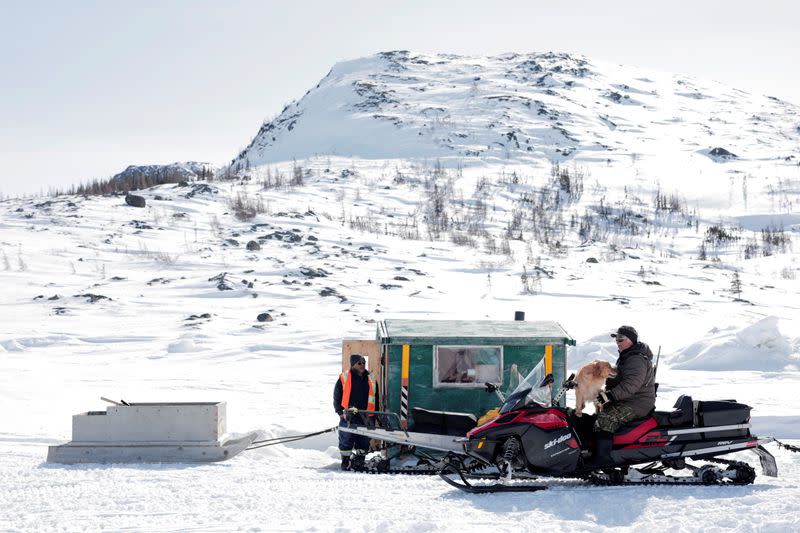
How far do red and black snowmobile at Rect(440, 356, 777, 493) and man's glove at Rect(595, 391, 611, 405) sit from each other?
171 millimetres

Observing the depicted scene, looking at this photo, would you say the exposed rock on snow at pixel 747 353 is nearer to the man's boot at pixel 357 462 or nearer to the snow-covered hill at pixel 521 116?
the man's boot at pixel 357 462

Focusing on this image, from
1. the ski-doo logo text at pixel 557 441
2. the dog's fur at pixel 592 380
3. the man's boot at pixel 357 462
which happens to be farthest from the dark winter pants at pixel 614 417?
the man's boot at pixel 357 462

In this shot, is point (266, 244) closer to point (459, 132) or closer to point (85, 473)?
point (85, 473)

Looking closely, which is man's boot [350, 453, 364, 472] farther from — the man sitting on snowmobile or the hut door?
the man sitting on snowmobile

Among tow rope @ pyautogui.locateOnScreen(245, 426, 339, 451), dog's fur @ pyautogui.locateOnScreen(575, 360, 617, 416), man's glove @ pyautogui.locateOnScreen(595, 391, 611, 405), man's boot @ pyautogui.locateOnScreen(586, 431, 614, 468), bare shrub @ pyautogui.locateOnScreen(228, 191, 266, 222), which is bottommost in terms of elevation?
tow rope @ pyautogui.locateOnScreen(245, 426, 339, 451)

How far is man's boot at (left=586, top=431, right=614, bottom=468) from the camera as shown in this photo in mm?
6837

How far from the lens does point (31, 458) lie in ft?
26.8

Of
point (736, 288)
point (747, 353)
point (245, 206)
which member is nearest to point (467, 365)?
point (747, 353)

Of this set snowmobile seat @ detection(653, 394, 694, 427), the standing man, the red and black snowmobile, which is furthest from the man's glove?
the standing man

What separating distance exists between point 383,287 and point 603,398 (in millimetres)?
16291

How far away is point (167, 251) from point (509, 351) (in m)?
20.3

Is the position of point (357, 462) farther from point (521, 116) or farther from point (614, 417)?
point (521, 116)

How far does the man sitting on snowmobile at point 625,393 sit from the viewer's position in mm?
6652

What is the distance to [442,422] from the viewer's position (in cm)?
852
